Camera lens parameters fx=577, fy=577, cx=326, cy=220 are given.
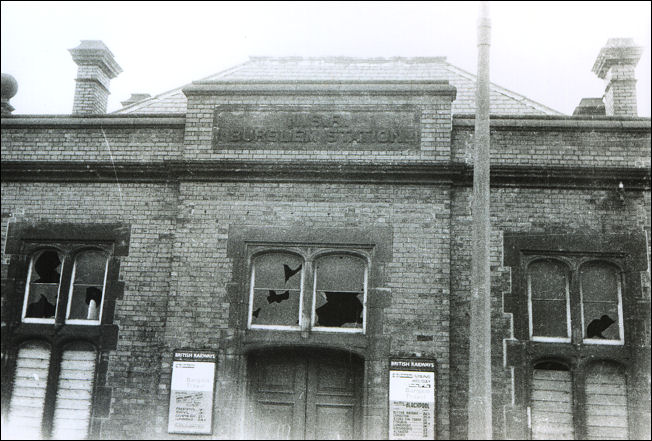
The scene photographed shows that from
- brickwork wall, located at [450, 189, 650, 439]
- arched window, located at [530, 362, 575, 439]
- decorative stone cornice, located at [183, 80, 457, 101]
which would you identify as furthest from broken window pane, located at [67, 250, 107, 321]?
arched window, located at [530, 362, 575, 439]

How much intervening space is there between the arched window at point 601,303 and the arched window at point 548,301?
0.79 feet

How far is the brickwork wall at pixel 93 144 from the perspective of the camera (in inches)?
351

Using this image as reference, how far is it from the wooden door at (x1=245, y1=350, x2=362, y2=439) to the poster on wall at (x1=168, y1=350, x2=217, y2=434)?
0.59m

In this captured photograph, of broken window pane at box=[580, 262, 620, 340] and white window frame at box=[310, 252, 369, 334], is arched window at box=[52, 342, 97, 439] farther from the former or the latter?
broken window pane at box=[580, 262, 620, 340]

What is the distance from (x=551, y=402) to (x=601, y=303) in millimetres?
1515

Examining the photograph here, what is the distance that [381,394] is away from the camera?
300 inches

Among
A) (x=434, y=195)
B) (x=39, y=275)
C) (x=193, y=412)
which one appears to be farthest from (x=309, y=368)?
(x=39, y=275)

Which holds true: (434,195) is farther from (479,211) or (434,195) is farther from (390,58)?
(390,58)

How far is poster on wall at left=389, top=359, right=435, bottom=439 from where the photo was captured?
7.49 m

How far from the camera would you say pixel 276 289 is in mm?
8234

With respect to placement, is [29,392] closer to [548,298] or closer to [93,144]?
[93,144]

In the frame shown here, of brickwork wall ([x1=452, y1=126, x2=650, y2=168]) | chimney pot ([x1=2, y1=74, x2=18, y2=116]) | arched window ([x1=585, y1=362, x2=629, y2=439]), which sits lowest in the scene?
arched window ([x1=585, y1=362, x2=629, y2=439])

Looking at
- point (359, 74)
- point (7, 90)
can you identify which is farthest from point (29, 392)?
point (359, 74)

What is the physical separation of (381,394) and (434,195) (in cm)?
283
